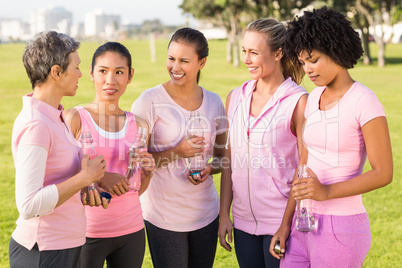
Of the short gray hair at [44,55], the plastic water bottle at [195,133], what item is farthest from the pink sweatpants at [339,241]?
the short gray hair at [44,55]

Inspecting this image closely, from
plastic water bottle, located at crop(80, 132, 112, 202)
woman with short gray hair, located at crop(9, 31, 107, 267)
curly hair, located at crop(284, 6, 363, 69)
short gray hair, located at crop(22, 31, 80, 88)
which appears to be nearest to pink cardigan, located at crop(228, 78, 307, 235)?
curly hair, located at crop(284, 6, 363, 69)

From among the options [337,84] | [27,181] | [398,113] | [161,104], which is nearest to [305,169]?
[337,84]

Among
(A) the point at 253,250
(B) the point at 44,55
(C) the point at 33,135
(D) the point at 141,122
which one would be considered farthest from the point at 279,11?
(C) the point at 33,135

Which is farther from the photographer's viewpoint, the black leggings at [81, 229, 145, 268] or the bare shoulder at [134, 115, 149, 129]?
the bare shoulder at [134, 115, 149, 129]

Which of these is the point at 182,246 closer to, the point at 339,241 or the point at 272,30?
the point at 339,241

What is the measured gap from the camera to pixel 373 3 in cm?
3675

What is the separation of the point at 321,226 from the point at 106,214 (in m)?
1.53

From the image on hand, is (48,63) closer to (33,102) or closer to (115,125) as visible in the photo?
(33,102)

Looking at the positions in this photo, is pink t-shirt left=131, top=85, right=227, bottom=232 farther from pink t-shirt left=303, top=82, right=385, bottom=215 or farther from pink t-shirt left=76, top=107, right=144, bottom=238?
pink t-shirt left=303, top=82, right=385, bottom=215

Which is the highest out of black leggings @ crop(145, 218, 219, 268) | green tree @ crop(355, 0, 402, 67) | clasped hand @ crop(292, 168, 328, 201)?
green tree @ crop(355, 0, 402, 67)

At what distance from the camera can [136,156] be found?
3.46m

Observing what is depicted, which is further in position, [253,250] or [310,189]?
[253,250]

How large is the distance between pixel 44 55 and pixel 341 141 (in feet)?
6.18

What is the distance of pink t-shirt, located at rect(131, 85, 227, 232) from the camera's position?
3854mm
